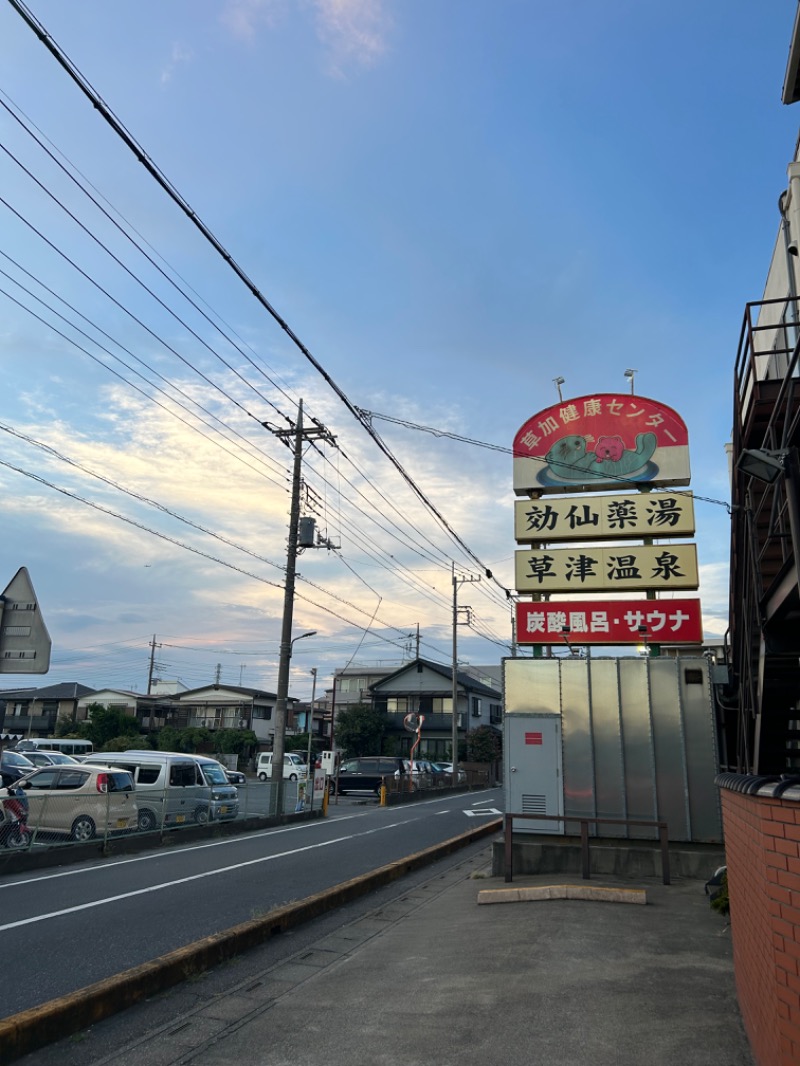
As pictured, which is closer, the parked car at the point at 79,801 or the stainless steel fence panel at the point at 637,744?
the stainless steel fence panel at the point at 637,744

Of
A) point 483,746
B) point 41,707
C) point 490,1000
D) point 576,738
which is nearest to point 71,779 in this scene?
point 576,738

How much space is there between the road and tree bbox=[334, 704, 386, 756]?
124 ft

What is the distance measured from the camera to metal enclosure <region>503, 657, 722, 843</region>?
1260 centimetres

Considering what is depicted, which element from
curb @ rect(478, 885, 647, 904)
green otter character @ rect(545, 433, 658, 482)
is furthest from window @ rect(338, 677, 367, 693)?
curb @ rect(478, 885, 647, 904)

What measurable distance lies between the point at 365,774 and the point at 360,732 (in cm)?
2229

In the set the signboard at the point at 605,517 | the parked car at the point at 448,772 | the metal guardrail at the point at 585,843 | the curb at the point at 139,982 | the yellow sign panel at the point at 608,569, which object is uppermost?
the signboard at the point at 605,517

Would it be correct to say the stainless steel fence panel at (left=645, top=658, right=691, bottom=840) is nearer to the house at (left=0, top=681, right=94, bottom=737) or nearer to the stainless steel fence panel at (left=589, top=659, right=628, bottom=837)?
the stainless steel fence panel at (left=589, top=659, right=628, bottom=837)

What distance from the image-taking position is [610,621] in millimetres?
15359

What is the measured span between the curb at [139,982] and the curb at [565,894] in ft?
7.35

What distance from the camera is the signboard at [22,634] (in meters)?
→ 7.88

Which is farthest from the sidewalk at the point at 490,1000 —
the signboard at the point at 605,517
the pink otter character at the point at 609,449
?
the pink otter character at the point at 609,449

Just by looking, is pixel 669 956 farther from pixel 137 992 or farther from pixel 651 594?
pixel 651 594

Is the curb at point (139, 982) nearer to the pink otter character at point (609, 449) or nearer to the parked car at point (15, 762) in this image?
the pink otter character at point (609, 449)

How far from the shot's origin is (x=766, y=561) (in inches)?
331
